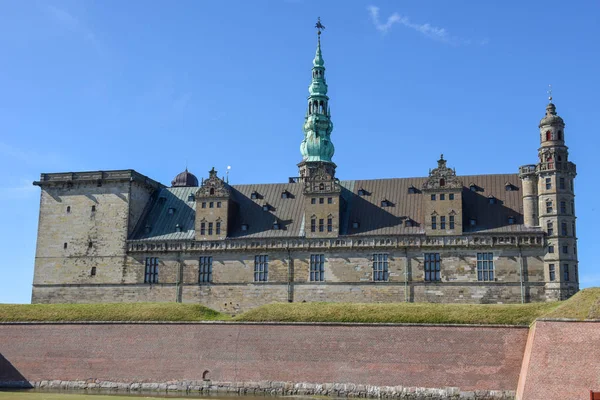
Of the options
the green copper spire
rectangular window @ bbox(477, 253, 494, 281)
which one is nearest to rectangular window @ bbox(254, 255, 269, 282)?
rectangular window @ bbox(477, 253, 494, 281)

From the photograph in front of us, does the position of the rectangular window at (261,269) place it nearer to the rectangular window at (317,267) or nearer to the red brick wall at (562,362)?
the rectangular window at (317,267)

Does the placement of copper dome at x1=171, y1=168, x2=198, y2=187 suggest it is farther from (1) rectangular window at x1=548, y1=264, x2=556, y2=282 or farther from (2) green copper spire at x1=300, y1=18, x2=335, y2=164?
(1) rectangular window at x1=548, y1=264, x2=556, y2=282

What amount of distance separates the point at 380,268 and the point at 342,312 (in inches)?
389

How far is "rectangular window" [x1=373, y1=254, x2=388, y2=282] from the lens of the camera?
188ft

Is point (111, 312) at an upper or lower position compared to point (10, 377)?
upper

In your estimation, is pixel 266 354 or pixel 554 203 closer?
pixel 266 354

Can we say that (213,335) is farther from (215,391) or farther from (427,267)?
(427,267)

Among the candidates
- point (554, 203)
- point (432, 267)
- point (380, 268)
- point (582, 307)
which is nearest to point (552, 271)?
point (554, 203)

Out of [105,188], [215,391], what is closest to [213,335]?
[215,391]

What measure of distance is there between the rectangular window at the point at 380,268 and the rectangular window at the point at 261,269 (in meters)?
8.74

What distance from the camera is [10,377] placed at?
169ft

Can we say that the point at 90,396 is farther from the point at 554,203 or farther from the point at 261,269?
the point at 554,203

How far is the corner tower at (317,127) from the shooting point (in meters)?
89.4

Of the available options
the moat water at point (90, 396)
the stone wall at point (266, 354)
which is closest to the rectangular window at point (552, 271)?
the stone wall at point (266, 354)
